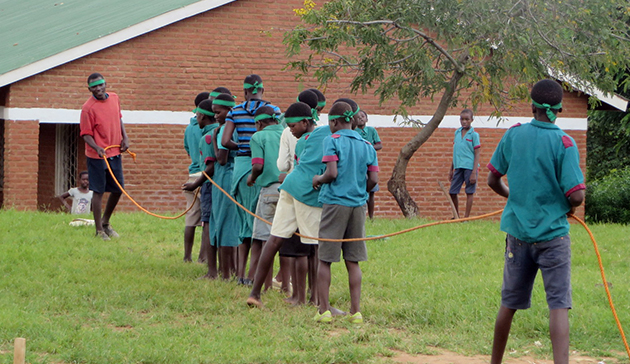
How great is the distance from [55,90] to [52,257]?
6.01m

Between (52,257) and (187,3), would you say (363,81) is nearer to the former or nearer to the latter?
(187,3)

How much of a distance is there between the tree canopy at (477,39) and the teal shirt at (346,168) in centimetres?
568

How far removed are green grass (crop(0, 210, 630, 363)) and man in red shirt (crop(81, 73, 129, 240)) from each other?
653 millimetres

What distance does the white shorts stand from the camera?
6.36 meters

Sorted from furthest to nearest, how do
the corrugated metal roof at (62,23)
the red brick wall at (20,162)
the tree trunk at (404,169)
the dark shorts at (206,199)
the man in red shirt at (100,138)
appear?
the corrugated metal roof at (62,23)
the red brick wall at (20,162)
the tree trunk at (404,169)
the man in red shirt at (100,138)
the dark shorts at (206,199)

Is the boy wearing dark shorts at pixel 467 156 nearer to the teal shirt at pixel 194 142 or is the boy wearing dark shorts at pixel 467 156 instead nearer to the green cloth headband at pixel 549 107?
the teal shirt at pixel 194 142

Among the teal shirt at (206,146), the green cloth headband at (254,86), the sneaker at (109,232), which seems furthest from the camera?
the sneaker at (109,232)

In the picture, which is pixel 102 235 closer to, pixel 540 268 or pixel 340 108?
pixel 340 108

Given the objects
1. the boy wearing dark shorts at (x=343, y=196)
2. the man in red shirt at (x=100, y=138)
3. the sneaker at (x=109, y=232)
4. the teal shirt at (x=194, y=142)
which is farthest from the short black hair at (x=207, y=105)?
the sneaker at (x=109, y=232)

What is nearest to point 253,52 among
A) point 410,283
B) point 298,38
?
point 298,38

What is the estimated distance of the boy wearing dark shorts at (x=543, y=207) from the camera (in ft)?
14.9

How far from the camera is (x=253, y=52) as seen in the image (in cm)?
1464

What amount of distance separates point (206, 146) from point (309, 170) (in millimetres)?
1654

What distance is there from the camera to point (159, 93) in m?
14.3
